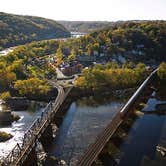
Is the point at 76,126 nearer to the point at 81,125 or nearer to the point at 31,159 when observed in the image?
the point at 81,125

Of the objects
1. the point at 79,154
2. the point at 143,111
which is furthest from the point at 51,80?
the point at 79,154

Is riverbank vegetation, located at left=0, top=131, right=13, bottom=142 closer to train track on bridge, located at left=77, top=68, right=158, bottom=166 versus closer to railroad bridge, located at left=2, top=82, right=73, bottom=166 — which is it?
railroad bridge, located at left=2, top=82, right=73, bottom=166

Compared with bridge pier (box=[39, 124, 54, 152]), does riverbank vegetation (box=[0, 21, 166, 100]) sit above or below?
below

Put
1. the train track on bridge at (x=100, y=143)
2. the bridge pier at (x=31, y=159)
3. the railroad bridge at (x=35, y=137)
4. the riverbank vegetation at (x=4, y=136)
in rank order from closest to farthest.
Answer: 1. the train track on bridge at (x=100, y=143)
2. the railroad bridge at (x=35, y=137)
3. the bridge pier at (x=31, y=159)
4. the riverbank vegetation at (x=4, y=136)

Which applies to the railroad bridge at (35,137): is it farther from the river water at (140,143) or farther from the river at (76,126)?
A: the river water at (140,143)

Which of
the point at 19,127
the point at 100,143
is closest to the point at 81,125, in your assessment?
the point at 19,127

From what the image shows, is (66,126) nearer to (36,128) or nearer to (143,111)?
(36,128)

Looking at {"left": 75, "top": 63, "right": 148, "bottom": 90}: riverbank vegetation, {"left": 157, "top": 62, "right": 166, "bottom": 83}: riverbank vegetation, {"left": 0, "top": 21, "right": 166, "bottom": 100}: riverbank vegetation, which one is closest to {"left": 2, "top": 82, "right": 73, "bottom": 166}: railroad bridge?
{"left": 75, "top": 63, "right": 148, "bottom": 90}: riverbank vegetation


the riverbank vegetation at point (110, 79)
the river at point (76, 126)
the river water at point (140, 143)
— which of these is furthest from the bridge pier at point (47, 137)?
the riverbank vegetation at point (110, 79)
